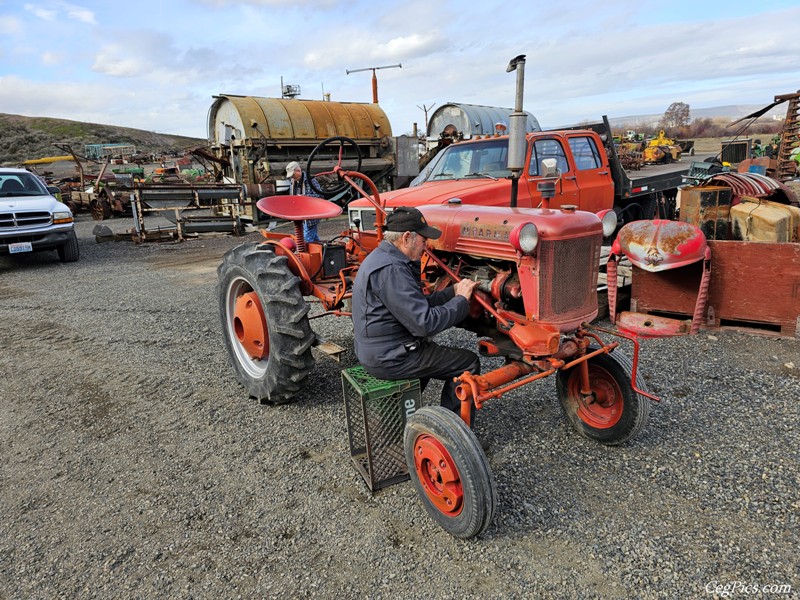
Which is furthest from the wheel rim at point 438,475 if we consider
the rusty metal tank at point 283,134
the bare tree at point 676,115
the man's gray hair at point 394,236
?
the bare tree at point 676,115

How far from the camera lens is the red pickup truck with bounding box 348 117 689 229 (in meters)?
4.79

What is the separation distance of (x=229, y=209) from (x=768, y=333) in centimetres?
1191

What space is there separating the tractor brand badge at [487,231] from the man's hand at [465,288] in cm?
29

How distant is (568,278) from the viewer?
8.94 feet

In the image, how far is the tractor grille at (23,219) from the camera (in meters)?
8.62

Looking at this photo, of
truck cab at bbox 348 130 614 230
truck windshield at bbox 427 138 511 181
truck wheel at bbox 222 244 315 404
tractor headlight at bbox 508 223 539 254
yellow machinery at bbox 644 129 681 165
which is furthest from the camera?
yellow machinery at bbox 644 129 681 165

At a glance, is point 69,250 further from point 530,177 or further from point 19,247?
point 530,177

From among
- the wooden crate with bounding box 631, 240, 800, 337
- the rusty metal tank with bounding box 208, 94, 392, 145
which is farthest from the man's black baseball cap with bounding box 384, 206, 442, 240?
the rusty metal tank with bounding box 208, 94, 392, 145

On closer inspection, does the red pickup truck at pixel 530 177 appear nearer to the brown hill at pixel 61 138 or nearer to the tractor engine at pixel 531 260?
the tractor engine at pixel 531 260

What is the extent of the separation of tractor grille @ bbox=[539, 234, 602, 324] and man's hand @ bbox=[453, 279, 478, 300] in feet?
1.14

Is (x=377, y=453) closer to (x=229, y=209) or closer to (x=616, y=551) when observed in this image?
(x=616, y=551)

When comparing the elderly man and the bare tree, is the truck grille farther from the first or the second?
the bare tree

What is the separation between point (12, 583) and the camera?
7.39ft

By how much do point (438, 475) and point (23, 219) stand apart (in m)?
9.32
